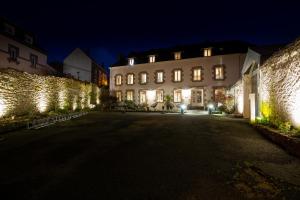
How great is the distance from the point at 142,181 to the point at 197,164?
132 cm

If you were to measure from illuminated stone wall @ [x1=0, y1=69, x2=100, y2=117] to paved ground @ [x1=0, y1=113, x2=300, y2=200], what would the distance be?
586 centimetres

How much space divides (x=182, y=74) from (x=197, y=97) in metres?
3.25

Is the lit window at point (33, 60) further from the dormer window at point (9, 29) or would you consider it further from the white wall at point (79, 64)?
the white wall at point (79, 64)

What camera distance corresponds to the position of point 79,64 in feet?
92.5

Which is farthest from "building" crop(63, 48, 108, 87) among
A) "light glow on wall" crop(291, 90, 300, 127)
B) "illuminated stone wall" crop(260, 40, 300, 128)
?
"light glow on wall" crop(291, 90, 300, 127)

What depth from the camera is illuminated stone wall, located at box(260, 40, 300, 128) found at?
5.38 m

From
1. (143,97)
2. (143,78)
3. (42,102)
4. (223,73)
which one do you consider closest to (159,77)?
(143,78)

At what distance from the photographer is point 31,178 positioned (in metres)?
3.10

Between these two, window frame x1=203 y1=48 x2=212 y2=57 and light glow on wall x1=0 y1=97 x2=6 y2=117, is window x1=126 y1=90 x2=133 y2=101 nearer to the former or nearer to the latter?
window frame x1=203 y1=48 x2=212 y2=57

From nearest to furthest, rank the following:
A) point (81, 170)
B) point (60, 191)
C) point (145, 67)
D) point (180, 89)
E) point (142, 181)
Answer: point (60, 191), point (142, 181), point (81, 170), point (180, 89), point (145, 67)

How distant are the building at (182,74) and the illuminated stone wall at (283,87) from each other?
35.1 feet

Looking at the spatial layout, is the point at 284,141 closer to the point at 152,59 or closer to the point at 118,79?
the point at 152,59

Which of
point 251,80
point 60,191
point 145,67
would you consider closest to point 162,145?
point 60,191

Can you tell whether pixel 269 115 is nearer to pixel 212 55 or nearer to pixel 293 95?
pixel 293 95
